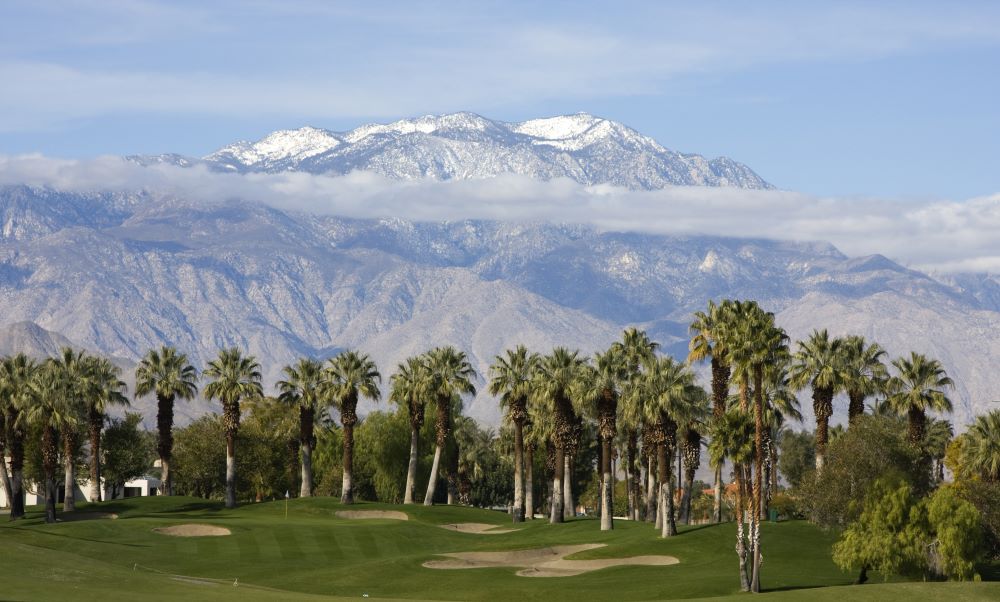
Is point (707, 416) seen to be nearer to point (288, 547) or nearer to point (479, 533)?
point (479, 533)

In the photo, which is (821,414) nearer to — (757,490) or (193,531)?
(757,490)

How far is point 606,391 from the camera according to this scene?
121 meters

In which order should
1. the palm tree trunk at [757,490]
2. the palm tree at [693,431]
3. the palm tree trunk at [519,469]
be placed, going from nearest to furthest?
the palm tree trunk at [757,490] < the palm tree at [693,431] < the palm tree trunk at [519,469]

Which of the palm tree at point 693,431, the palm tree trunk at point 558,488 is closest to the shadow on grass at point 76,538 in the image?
the palm tree trunk at point 558,488

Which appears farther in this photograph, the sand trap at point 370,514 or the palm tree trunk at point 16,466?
the sand trap at point 370,514

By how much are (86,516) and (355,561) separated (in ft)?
111

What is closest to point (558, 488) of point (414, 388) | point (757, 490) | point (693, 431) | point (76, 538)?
point (693, 431)

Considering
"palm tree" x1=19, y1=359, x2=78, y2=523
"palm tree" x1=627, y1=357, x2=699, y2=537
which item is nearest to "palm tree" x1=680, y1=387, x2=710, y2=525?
"palm tree" x1=627, y1=357, x2=699, y2=537

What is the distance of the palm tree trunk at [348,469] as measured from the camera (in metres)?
146

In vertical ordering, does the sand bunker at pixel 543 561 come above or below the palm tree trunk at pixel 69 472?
below

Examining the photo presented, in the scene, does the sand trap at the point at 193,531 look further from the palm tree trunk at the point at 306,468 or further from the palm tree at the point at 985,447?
the palm tree at the point at 985,447

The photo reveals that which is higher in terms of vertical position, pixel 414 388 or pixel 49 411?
pixel 414 388

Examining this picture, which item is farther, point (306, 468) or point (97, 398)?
point (306, 468)

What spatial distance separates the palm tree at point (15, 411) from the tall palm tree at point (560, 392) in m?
46.0
